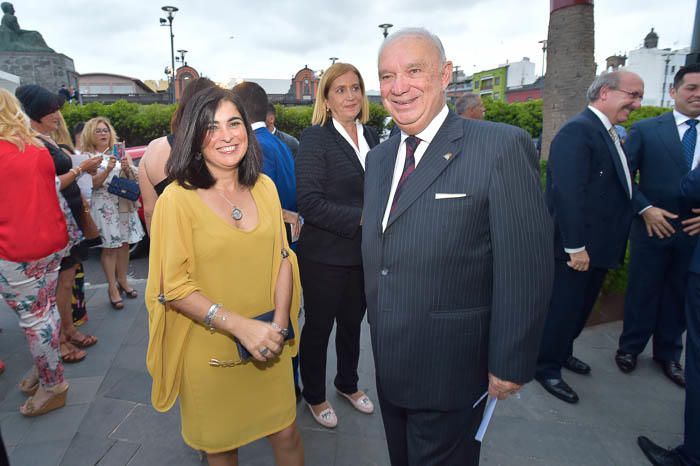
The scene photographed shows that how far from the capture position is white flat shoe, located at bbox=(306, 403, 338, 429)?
280cm

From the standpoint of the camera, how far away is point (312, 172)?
8.14 feet

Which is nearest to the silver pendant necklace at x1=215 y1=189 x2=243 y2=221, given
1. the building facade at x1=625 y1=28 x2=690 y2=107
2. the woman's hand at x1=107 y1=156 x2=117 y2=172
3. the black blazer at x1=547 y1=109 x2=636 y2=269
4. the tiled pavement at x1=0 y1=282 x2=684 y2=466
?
the tiled pavement at x1=0 y1=282 x2=684 y2=466

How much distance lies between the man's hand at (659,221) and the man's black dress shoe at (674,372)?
109 centimetres

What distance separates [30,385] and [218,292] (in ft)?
A: 7.94

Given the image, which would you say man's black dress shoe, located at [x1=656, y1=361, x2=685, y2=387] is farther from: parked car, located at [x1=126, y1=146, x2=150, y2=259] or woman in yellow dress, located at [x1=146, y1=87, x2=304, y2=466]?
parked car, located at [x1=126, y1=146, x2=150, y2=259]

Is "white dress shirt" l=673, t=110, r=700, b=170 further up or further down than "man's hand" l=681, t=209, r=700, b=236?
further up

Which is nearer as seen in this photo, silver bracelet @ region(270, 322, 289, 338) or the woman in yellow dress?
the woman in yellow dress

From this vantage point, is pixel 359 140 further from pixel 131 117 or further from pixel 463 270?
pixel 131 117

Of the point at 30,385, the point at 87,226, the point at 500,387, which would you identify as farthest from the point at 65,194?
the point at 500,387

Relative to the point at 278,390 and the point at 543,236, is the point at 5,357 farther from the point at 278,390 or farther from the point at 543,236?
the point at 543,236

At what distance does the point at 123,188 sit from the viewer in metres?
4.40

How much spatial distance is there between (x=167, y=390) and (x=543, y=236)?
164cm

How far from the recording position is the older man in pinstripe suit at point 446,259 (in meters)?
1.43

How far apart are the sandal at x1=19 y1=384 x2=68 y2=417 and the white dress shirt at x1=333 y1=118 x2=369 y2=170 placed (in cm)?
264
